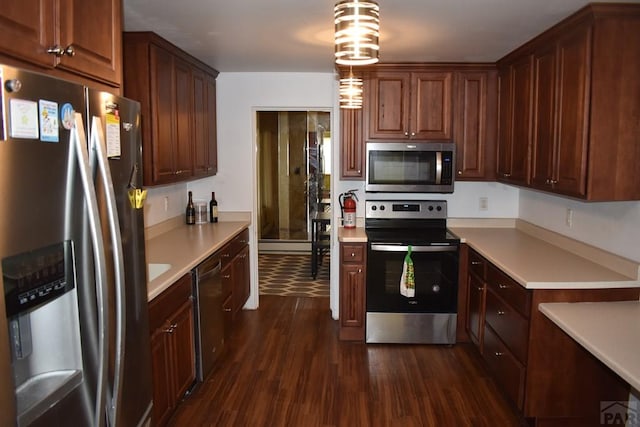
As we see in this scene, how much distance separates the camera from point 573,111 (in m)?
2.84

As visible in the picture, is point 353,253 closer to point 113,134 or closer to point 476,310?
point 476,310

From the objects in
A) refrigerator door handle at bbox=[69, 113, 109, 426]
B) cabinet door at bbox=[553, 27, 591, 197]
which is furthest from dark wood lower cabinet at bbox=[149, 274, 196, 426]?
cabinet door at bbox=[553, 27, 591, 197]

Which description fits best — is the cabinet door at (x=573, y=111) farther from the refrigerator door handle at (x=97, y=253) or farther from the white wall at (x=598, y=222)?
the refrigerator door handle at (x=97, y=253)

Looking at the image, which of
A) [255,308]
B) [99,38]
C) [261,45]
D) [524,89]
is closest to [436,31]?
[524,89]

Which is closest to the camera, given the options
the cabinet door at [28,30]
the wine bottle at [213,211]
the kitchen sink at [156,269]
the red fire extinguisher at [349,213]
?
the cabinet door at [28,30]

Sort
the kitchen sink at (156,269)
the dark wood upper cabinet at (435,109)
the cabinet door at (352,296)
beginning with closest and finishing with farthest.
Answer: the kitchen sink at (156,269) < the cabinet door at (352,296) < the dark wood upper cabinet at (435,109)

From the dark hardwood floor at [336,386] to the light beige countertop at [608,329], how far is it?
91 centimetres

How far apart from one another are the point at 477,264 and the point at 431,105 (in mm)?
1397

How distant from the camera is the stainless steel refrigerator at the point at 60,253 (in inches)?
44.5

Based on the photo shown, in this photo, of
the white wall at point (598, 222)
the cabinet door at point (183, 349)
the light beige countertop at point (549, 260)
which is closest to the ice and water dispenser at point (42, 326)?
the cabinet door at point (183, 349)

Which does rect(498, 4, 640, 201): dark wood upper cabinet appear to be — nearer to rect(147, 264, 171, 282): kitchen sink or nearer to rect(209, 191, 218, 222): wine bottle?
rect(147, 264, 171, 282): kitchen sink

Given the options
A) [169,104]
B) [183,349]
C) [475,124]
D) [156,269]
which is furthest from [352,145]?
[183,349]

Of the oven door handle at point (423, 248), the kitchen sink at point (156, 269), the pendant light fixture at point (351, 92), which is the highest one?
the pendant light fixture at point (351, 92)

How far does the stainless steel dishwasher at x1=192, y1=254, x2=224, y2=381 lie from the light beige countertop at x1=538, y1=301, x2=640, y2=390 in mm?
2002
